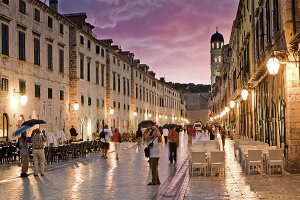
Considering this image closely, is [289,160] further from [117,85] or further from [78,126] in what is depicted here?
[117,85]

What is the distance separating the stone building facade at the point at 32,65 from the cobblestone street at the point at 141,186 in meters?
10.1

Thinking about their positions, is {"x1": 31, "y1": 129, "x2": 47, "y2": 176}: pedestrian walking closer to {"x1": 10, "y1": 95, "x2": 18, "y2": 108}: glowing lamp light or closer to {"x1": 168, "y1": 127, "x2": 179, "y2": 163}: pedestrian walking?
{"x1": 168, "y1": 127, "x2": 179, "y2": 163}: pedestrian walking

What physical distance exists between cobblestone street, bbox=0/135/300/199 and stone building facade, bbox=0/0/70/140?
10.1m

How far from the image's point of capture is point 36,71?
3438 cm

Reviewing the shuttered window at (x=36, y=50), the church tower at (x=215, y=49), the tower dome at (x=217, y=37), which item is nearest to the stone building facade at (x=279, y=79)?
the shuttered window at (x=36, y=50)

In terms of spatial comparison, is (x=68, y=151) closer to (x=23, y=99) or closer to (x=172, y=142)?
(x=23, y=99)

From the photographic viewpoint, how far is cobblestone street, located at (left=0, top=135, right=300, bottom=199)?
1296 cm

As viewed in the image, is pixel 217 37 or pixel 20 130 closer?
pixel 20 130

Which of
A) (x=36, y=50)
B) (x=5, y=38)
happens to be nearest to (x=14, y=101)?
(x=5, y=38)

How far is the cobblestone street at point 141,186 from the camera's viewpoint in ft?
42.5

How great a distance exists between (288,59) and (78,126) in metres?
27.9

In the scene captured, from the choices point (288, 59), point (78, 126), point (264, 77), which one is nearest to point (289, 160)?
point (288, 59)

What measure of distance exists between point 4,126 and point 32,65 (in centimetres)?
616

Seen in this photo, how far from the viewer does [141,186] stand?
595 inches
